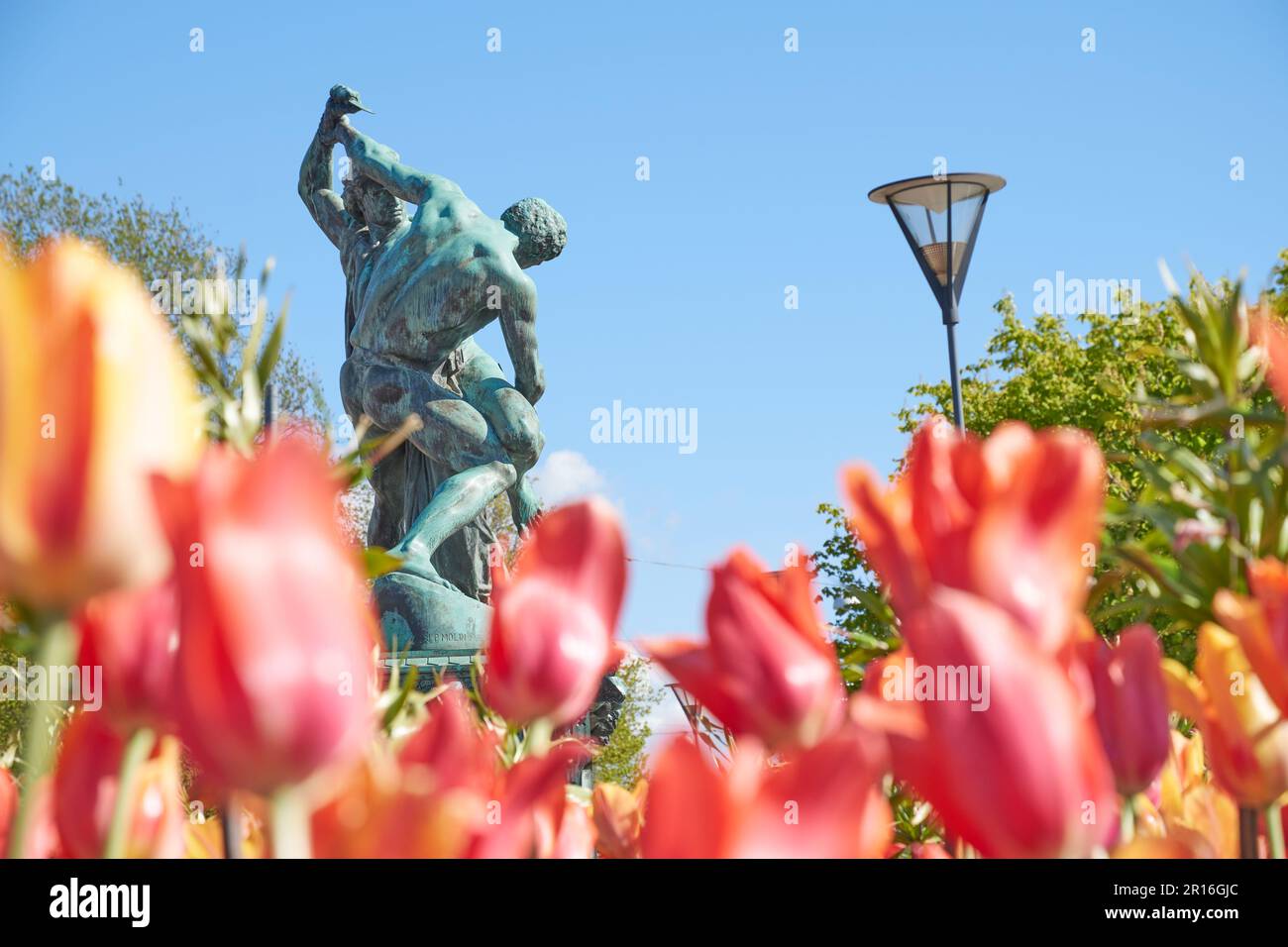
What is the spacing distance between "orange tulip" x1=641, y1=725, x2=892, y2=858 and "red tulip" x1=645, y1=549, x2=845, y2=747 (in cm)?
22

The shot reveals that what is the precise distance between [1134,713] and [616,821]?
0.41 meters

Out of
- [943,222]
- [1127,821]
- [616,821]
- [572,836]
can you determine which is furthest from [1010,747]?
[943,222]

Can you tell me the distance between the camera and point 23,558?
0.49m

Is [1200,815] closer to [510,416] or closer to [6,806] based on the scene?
[6,806]

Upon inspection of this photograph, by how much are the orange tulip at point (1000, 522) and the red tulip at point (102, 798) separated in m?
0.36

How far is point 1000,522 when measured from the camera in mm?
624

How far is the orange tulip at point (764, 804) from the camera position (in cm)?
47

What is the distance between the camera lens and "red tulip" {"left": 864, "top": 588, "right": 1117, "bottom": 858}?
1.60 ft
